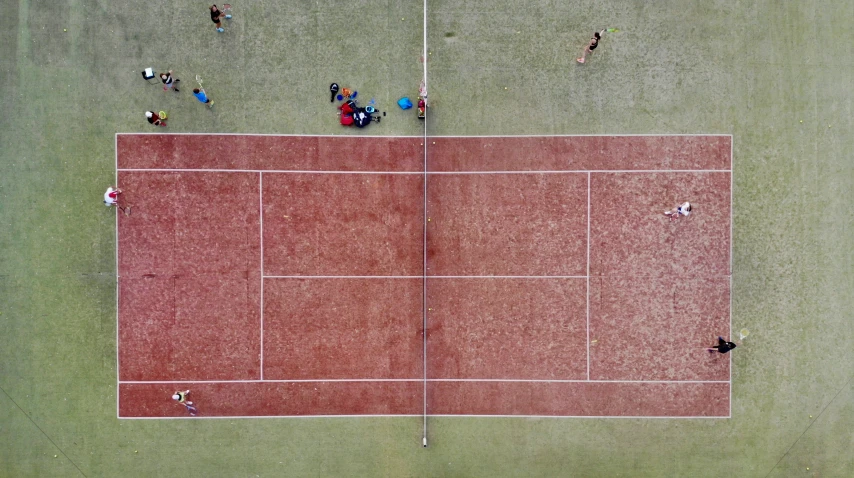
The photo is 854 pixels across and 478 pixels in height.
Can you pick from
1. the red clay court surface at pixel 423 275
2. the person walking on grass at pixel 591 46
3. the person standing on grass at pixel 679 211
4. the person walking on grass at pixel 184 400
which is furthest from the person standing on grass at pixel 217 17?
the person standing on grass at pixel 679 211

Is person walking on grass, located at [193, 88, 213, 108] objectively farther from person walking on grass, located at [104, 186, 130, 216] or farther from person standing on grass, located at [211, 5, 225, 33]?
person walking on grass, located at [104, 186, 130, 216]

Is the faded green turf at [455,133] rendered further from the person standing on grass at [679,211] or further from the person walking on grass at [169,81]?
the person standing on grass at [679,211]

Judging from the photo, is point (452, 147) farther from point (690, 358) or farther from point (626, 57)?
point (690, 358)

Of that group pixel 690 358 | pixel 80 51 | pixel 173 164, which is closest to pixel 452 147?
pixel 173 164

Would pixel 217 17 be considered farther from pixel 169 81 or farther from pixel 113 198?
pixel 113 198

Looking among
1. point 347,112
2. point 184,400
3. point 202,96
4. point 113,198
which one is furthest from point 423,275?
point 113,198

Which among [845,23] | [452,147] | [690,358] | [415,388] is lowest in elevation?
[415,388]

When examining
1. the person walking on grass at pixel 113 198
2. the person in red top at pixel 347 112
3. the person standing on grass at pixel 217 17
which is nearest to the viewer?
the person standing on grass at pixel 217 17
